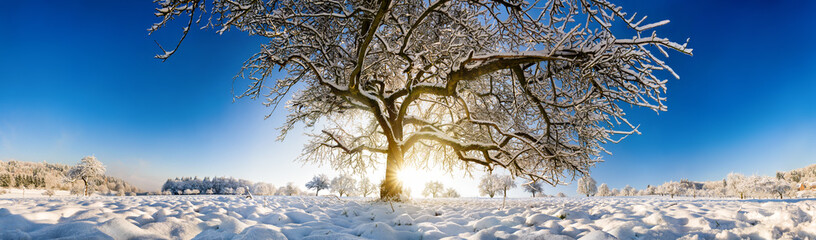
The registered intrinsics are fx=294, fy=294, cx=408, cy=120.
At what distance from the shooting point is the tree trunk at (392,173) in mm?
7152

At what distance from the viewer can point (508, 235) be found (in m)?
2.46

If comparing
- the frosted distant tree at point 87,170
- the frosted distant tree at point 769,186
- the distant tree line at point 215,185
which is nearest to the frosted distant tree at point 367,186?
the frosted distant tree at point 87,170

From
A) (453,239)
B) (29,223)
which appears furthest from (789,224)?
(29,223)

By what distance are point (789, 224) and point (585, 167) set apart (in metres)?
4.64

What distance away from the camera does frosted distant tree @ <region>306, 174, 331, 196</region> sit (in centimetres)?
4790

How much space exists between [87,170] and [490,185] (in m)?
47.7

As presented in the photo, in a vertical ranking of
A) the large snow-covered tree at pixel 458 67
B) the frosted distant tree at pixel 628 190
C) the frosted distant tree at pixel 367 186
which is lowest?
the frosted distant tree at pixel 628 190

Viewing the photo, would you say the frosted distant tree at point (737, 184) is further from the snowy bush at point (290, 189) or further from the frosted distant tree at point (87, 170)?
the frosted distant tree at point (87, 170)

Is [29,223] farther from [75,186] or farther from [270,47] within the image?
[75,186]

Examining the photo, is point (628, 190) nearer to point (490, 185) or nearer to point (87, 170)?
point (490, 185)

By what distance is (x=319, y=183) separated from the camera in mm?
48781

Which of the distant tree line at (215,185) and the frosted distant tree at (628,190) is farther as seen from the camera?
the frosted distant tree at (628,190)

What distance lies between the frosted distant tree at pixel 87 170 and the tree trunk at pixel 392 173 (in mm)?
35294

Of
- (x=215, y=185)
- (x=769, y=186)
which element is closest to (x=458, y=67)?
(x=769, y=186)
